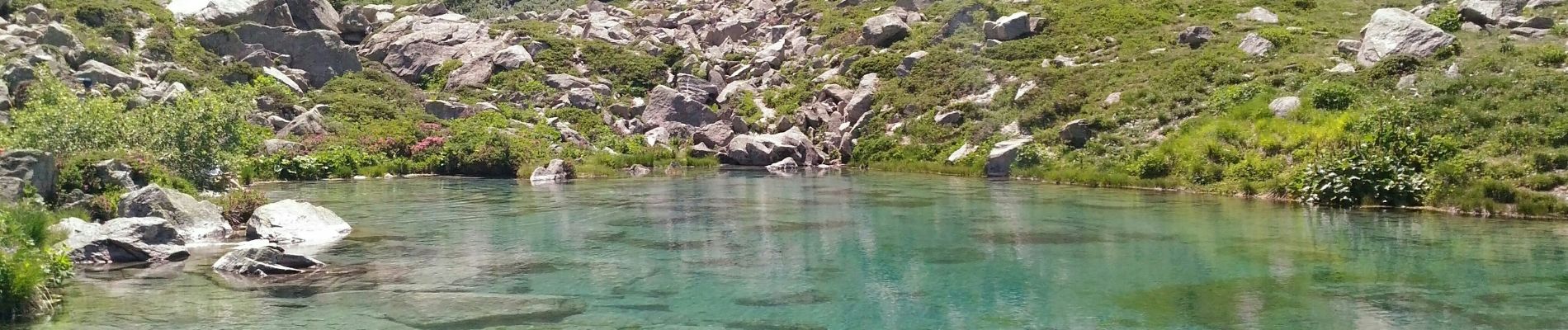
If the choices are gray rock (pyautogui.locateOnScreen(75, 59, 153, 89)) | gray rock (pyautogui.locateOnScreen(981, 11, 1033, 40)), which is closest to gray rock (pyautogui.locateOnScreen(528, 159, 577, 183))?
gray rock (pyautogui.locateOnScreen(75, 59, 153, 89))

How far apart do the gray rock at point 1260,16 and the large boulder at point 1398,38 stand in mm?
16669

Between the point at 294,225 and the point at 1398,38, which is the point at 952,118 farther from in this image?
the point at 294,225

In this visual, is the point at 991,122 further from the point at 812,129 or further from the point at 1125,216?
the point at 1125,216

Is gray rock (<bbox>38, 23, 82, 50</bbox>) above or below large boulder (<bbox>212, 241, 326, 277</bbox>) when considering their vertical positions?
above

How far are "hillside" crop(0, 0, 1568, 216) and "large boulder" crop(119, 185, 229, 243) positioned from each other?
177 centimetres

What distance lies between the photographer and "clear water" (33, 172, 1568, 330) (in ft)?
50.6

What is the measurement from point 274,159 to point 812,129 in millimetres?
31553

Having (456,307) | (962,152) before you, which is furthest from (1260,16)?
(456,307)

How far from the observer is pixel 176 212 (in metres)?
24.5

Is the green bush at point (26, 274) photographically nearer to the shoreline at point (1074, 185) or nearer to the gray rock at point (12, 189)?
the gray rock at point (12, 189)

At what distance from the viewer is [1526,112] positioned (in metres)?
32.3

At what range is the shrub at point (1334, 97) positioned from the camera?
38000 mm

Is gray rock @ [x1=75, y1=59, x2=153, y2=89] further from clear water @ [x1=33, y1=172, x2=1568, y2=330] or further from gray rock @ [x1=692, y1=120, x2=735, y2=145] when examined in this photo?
clear water @ [x1=33, y1=172, x2=1568, y2=330]

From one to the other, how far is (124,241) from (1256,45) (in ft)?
163
